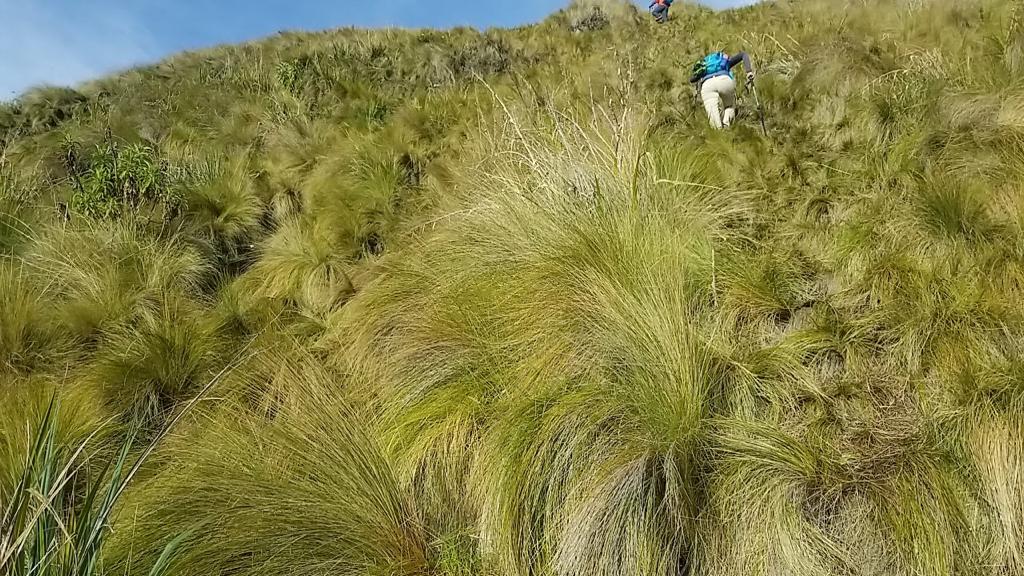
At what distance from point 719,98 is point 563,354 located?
132 inches

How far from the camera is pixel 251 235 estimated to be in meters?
4.60

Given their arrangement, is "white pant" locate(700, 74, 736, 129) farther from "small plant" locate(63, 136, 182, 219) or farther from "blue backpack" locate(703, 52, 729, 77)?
"small plant" locate(63, 136, 182, 219)

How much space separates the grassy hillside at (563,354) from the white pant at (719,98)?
13 centimetres

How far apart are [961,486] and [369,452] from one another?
71.7 inches

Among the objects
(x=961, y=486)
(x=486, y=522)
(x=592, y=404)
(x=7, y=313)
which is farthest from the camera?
(x=7, y=313)

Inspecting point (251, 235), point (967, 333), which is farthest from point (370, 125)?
point (967, 333)

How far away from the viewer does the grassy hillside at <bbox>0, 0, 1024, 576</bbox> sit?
1755 millimetres

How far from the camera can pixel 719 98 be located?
4738 mm

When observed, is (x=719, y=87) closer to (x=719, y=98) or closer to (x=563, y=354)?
(x=719, y=98)

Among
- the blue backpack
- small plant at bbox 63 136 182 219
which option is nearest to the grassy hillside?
small plant at bbox 63 136 182 219

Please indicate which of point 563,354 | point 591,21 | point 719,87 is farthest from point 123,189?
point 591,21

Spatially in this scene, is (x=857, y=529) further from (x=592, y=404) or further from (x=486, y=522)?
(x=486, y=522)

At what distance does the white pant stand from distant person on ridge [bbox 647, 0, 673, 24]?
6.79m

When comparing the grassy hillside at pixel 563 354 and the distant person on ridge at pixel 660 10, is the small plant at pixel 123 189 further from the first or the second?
the distant person on ridge at pixel 660 10
